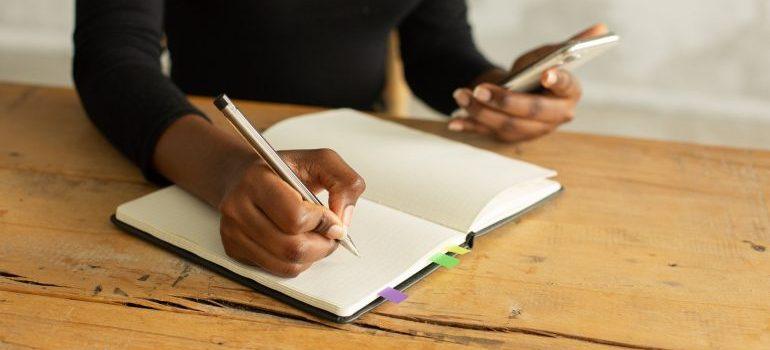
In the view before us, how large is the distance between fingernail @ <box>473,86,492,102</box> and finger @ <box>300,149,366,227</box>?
0.37 metres

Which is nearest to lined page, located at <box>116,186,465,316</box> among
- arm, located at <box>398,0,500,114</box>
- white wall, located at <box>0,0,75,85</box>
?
arm, located at <box>398,0,500,114</box>

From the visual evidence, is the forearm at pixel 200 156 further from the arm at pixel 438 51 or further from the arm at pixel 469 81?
the arm at pixel 438 51

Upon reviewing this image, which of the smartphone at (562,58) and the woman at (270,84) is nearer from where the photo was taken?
the woman at (270,84)

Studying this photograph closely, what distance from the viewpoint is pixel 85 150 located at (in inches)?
44.8

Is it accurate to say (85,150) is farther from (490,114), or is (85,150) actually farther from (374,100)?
(374,100)

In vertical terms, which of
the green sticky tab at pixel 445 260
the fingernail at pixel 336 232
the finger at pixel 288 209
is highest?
the finger at pixel 288 209

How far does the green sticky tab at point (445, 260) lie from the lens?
845mm

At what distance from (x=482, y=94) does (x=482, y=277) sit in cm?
37

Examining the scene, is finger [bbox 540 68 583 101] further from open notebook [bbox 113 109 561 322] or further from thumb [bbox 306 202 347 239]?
thumb [bbox 306 202 347 239]

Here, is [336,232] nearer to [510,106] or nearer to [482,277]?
[482,277]

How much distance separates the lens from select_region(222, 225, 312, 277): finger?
78 cm

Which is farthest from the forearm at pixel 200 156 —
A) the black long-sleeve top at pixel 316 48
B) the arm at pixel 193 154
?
the black long-sleeve top at pixel 316 48

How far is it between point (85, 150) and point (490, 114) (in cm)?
51

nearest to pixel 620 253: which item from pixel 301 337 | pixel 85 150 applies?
pixel 301 337
